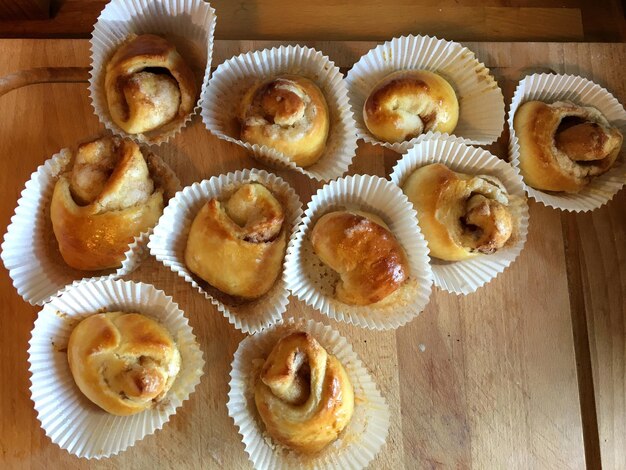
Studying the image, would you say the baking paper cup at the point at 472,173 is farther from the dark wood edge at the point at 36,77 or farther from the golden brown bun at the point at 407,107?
the dark wood edge at the point at 36,77

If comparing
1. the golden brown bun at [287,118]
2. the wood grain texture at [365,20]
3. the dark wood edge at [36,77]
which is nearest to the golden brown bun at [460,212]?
the golden brown bun at [287,118]

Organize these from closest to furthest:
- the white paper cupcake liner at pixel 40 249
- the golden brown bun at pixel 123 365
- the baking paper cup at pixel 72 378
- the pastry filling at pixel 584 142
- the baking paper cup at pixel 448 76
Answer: the golden brown bun at pixel 123 365 → the baking paper cup at pixel 72 378 → the white paper cupcake liner at pixel 40 249 → the pastry filling at pixel 584 142 → the baking paper cup at pixel 448 76

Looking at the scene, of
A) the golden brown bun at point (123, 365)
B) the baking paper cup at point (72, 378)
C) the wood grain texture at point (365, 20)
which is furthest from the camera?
the wood grain texture at point (365, 20)

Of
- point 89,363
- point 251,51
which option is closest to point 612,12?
point 251,51

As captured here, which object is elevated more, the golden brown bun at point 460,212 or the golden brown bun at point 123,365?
the golden brown bun at point 460,212

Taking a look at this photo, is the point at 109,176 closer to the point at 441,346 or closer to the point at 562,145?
the point at 441,346

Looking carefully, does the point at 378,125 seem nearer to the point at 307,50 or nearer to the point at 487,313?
the point at 307,50
